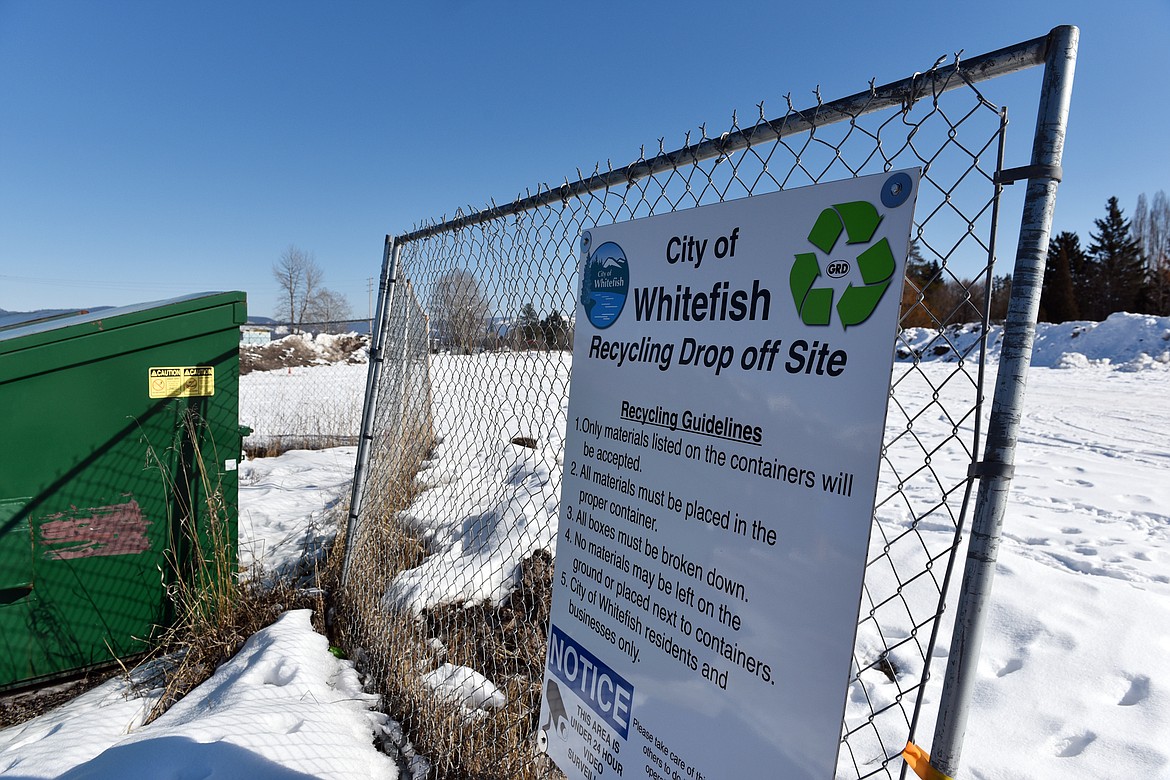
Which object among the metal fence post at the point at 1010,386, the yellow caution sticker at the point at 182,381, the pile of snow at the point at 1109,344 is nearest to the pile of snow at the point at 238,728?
the yellow caution sticker at the point at 182,381

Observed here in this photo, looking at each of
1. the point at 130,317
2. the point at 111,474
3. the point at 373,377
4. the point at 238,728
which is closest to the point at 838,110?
the point at 238,728

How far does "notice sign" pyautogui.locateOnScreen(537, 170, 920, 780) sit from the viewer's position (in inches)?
46.1

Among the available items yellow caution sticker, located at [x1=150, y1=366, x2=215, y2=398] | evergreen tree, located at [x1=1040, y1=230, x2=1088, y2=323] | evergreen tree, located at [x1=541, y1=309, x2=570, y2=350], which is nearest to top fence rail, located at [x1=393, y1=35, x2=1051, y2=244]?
evergreen tree, located at [x1=541, y1=309, x2=570, y2=350]

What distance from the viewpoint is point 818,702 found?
119 centimetres

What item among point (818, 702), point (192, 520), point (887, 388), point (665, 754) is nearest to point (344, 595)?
point (192, 520)

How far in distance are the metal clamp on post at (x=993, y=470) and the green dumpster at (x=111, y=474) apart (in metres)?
3.73

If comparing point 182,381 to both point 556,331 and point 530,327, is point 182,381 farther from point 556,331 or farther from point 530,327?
point 556,331

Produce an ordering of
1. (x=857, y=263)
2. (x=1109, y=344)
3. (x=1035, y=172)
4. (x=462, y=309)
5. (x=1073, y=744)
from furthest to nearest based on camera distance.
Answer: (x=1109, y=344) → (x=462, y=309) → (x=1073, y=744) → (x=857, y=263) → (x=1035, y=172)

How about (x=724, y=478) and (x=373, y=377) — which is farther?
(x=373, y=377)

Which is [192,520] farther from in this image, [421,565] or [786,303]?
[786,303]

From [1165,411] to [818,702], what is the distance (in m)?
16.1

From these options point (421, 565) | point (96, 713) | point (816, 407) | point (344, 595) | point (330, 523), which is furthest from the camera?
point (330, 523)

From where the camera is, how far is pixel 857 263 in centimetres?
118

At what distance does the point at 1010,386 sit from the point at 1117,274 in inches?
1976
